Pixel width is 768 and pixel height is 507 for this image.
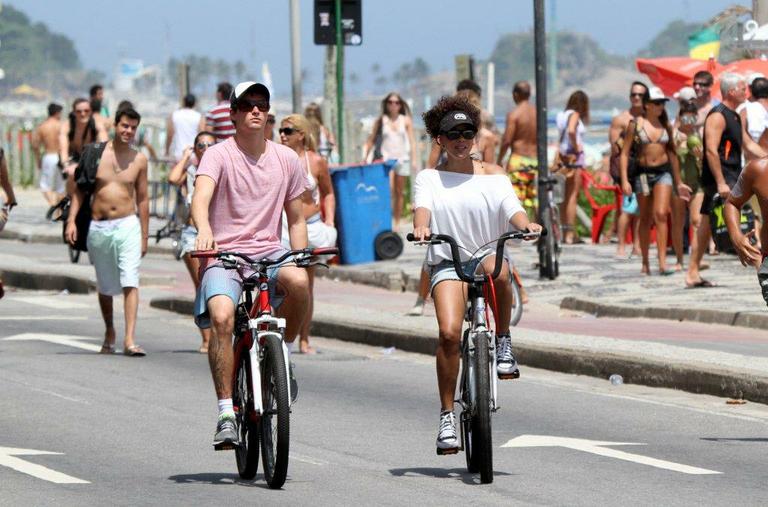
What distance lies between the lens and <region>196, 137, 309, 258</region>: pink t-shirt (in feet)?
31.8

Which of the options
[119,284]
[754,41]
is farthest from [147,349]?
[754,41]

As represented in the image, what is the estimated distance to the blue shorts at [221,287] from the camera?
948cm

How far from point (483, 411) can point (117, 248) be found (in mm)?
6794

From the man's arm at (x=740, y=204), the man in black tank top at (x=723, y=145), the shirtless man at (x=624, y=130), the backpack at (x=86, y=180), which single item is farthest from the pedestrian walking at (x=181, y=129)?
the man's arm at (x=740, y=204)

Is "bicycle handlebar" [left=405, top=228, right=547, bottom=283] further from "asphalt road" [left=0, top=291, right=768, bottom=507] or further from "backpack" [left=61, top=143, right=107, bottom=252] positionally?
"backpack" [left=61, top=143, right=107, bottom=252]

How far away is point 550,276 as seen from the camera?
66.5 feet

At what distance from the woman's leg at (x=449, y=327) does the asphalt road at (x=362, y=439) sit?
429 millimetres

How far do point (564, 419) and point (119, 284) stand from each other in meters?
4.86

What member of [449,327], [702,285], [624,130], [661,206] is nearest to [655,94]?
[661,206]

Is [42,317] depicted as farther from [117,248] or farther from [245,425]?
[245,425]

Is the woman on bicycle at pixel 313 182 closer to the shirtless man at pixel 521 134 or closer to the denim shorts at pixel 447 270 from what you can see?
the denim shorts at pixel 447 270

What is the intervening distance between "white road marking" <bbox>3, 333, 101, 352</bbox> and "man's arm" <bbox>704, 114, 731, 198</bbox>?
5.42 metres

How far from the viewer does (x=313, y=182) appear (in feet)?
49.1

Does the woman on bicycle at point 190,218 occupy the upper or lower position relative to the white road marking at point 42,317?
upper
